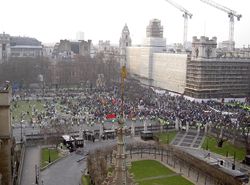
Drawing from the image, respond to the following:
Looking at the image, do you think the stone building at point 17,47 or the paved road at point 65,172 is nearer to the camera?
the paved road at point 65,172

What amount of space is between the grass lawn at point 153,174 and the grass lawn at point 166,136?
9124 mm

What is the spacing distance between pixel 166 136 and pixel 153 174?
647 inches

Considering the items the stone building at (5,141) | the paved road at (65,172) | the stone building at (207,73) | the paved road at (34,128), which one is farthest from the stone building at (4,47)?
the stone building at (5,141)

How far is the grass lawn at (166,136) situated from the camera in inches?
2130

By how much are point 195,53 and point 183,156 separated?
63428mm

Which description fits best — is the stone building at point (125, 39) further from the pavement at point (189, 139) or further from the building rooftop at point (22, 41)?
the pavement at point (189, 139)

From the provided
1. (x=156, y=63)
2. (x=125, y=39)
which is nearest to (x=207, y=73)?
(x=156, y=63)

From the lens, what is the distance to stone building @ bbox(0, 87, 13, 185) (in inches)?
1233

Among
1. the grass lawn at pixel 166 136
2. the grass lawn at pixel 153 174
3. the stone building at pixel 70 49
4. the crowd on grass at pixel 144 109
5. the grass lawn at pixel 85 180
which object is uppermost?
the stone building at pixel 70 49

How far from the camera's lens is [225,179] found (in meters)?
36.8

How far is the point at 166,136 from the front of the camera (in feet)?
186

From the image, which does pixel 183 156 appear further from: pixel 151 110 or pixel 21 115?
pixel 21 115

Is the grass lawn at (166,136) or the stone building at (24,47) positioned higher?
the stone building at (24,47)

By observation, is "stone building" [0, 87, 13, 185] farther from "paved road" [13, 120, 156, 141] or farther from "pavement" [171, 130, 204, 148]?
"pavement" [171, 130, 204, 148]
